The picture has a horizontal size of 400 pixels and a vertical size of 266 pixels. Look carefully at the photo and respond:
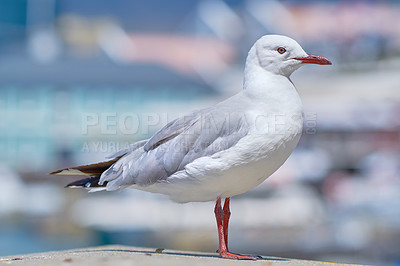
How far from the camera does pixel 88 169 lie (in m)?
4.50

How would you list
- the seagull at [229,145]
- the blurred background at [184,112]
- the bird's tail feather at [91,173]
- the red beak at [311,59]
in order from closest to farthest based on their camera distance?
the seagull at [229,145], the red beak at [311,59], the bird's tail feather at [91,173], the blurred background at [184,112]

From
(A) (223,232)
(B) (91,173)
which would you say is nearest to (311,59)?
(A) (223,232)

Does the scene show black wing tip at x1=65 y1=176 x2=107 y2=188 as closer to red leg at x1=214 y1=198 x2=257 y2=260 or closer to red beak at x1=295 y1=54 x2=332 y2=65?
red leg at x1=214 y1=198 x2=257 y2=260

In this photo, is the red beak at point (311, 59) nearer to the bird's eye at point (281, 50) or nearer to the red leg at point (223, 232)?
the bird's eye at point (281, 50)

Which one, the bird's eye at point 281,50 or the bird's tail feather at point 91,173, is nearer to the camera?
the bird's eye at point 281,50

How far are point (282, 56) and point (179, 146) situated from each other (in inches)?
35.4

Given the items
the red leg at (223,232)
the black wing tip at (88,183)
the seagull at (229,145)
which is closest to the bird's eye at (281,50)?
the seagull at (229,145)

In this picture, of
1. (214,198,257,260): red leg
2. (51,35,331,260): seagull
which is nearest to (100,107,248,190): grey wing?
(51,35,331,260): seagull

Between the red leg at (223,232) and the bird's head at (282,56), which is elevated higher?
the bird's head at (282,56)

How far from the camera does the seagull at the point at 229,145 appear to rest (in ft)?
13.1

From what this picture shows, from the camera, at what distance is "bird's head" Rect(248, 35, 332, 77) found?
4.24m

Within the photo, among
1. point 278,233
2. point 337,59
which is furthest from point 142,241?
Result: point 337,59

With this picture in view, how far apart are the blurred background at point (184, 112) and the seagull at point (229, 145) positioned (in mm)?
1848

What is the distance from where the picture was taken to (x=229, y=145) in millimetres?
4027
